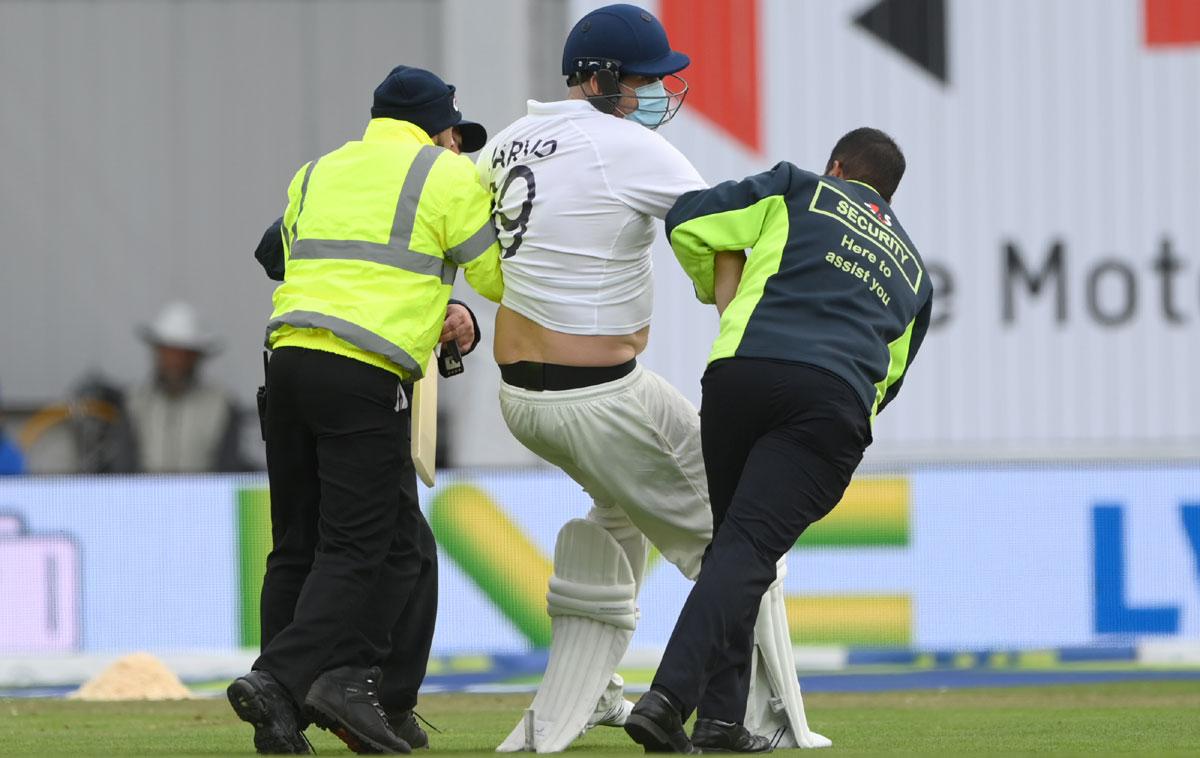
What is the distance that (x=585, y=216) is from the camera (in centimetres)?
543

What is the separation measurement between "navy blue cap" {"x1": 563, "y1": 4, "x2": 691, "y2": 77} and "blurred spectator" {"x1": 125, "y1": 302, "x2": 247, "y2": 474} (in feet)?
23.5

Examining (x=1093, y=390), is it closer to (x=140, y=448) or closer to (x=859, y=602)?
(x=859, y=602)

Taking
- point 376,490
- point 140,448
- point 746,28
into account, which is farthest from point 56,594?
point 746,28

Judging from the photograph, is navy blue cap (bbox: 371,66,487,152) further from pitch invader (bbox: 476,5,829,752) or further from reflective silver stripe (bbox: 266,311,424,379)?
reflective silver stripe (bbox: 266,311,424,379)

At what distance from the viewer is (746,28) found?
41.1ft

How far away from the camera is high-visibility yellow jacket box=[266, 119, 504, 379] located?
5285mm

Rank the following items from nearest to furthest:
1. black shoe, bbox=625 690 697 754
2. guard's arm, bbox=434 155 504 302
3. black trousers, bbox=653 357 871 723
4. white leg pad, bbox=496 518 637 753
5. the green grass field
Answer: black shoe, bbox=625 690 697 754
black trousers, bbox=653 357 871 723
guard's arm, bbox=434 155 504 302
white leg pad, bbox=496 518 637 753
the green grass field

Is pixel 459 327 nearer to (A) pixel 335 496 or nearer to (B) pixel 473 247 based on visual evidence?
(B) pixel 473 247

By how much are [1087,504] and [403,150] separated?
4.91m

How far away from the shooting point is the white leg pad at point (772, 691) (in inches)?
222

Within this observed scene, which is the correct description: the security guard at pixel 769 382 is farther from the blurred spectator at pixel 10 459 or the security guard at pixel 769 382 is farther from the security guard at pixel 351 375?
the blurred spectator at pixel 10 459

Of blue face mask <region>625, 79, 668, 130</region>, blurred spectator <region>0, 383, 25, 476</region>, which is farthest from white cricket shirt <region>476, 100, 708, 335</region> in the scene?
blurred spectator <region>0, 383, 25, 476</region>

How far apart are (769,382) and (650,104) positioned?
0.92m

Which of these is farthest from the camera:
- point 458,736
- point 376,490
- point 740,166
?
point 740,166
